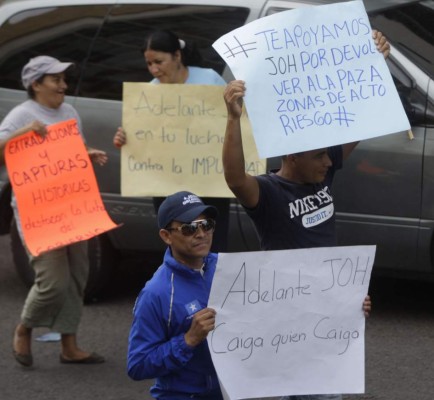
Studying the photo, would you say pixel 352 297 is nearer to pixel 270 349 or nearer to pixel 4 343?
pixel 270 349

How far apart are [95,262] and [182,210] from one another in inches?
141

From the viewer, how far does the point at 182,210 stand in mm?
4082

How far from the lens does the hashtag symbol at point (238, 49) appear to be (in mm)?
4438

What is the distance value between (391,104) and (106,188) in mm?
3187

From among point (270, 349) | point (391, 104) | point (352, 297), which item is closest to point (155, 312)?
point (270, 349)

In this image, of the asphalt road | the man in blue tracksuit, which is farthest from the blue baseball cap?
the asphalt road

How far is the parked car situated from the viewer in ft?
22.4

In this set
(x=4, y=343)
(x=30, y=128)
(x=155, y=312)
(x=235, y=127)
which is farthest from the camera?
(x=4, y=343)

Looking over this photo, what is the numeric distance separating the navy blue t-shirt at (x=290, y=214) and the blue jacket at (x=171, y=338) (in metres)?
0.47

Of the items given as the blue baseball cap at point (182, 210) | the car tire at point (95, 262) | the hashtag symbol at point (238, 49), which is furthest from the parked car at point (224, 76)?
the blue baseball cap at point (182, 210)

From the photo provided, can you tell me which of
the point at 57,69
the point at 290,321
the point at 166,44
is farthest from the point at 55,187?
the point at 290,321

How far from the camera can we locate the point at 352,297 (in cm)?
418

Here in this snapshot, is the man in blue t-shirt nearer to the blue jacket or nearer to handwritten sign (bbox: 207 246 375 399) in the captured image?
handwritten sign (bbox: 207 246 375 399)

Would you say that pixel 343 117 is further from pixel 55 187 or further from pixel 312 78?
pixel 55 187
